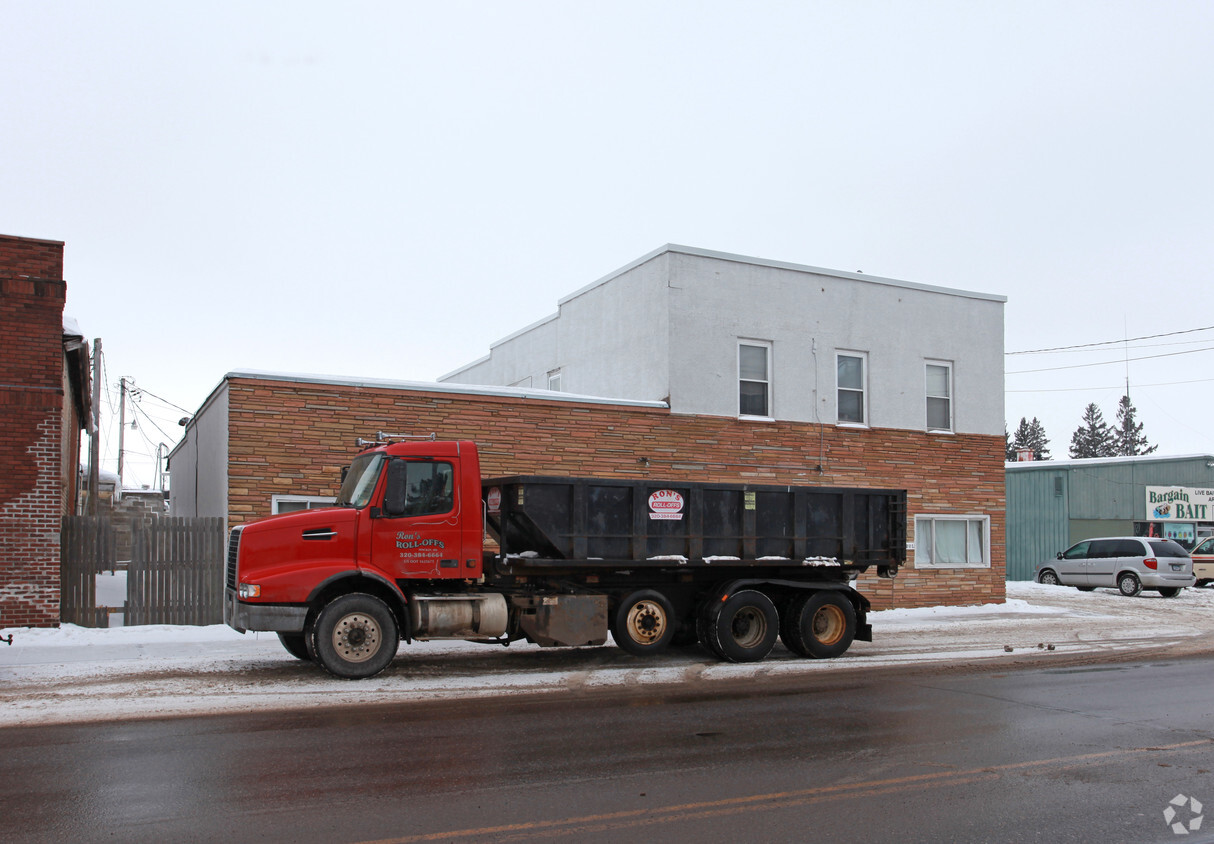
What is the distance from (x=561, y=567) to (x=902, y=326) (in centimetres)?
1283

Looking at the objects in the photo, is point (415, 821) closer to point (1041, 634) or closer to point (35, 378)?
point (35, 378)

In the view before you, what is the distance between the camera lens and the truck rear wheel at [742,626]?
44.8ft

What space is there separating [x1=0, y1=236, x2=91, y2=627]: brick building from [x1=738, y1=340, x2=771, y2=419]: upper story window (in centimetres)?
1238

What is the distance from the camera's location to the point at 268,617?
456 inches

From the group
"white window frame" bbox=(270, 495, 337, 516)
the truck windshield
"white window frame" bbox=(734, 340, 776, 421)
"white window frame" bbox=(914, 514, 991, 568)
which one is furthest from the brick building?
"white window frame" bbox=(914, 514, 991, 568)

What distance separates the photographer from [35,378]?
15258 mm

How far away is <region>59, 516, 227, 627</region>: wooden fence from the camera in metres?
15.5

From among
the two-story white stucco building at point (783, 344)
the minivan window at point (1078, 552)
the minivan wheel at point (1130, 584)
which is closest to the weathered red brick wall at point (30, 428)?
the two-story white stucco building at point (783, 344)

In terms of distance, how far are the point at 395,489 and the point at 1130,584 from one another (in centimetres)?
2409

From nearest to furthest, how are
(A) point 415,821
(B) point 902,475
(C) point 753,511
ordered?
(A) point 415,821 → (C) point 753,511 → (B) point 902,475

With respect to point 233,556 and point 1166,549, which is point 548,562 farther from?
point 1166,549

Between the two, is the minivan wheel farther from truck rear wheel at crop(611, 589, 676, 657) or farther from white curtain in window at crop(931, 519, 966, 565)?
truck rear wheel at crop(611, 589, 676, 657)

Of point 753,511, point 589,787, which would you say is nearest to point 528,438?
point 753,511
